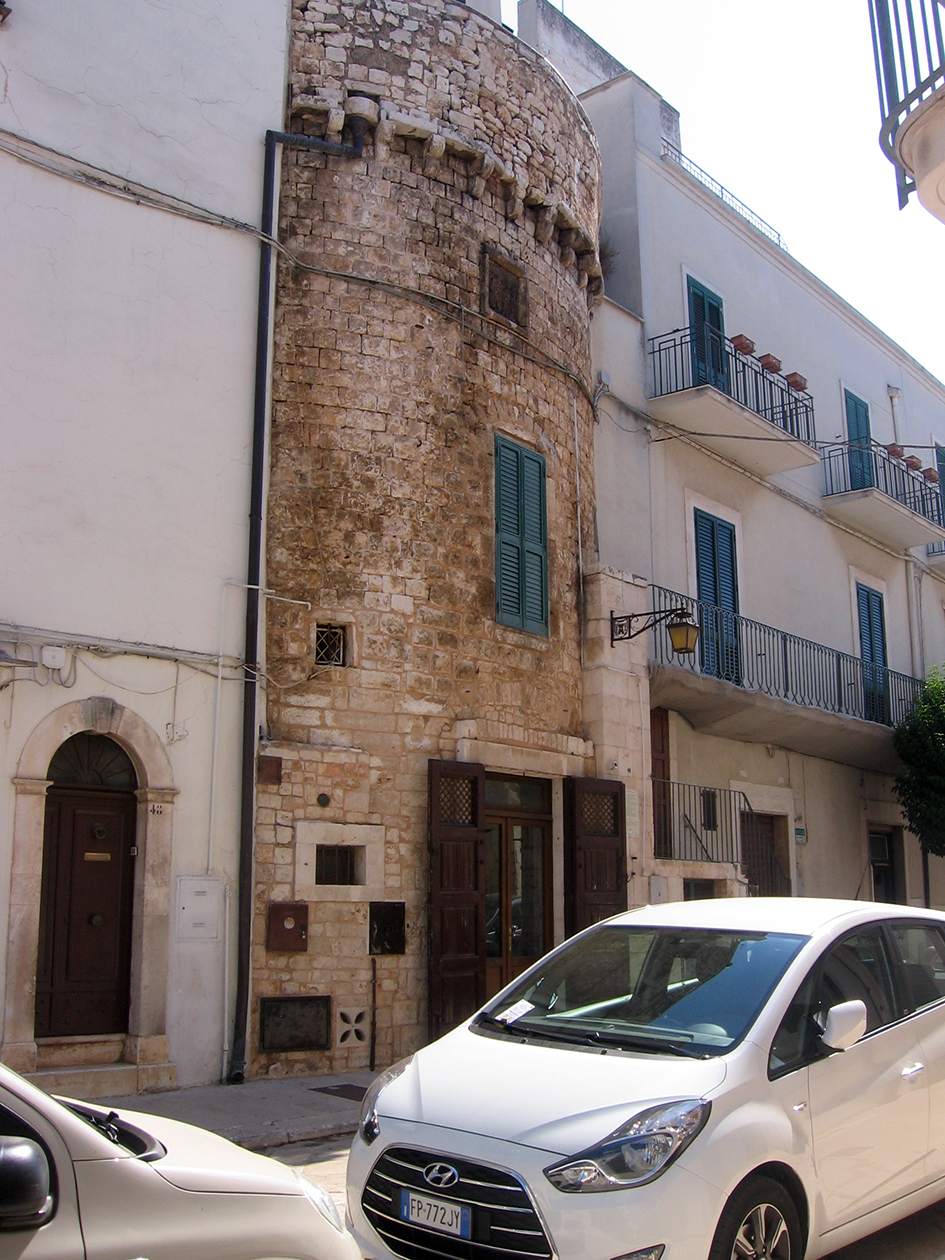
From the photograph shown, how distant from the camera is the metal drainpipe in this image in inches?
367

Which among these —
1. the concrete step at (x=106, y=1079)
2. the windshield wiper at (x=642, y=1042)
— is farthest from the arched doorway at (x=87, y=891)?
the windshield wiper at (x=642, y=1042)

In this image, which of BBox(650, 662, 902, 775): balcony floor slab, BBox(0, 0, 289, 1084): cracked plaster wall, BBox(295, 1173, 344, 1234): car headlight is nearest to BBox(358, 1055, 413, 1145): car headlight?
BBox(295, 1173, 344, 1234): car headlight

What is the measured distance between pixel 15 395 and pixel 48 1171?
7428 millimetres

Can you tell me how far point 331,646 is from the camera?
10570 mm

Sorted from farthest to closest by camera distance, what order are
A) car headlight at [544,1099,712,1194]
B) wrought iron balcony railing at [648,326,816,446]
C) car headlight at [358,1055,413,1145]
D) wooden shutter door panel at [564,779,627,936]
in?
wrought iron balcony railing at [648,326,816,446]
wooden shutter door panel at [564,779,627,936]
car headlight at [358,1055,413,1145]
car headlight at [544,1099,712,1194]

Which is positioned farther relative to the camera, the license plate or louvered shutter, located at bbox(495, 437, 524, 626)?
louvered shutter, located at bbox(495, 437, 524, 626)

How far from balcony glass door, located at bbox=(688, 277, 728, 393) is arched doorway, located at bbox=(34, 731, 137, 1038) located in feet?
30.3

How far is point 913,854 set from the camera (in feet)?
64.8

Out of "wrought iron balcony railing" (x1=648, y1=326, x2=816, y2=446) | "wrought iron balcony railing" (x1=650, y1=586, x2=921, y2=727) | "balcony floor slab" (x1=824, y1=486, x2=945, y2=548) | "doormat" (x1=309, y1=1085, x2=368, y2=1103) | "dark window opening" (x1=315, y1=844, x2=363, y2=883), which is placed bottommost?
"doormat" (x1=309, y1=1085, x2=368, y2=1103)

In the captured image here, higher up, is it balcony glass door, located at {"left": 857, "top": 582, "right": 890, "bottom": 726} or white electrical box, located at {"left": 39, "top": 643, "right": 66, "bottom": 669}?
balcony glass door, located at {"left": 857, "top": 582, "right": 890, "bottom": 726}

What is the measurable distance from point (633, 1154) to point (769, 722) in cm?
1223

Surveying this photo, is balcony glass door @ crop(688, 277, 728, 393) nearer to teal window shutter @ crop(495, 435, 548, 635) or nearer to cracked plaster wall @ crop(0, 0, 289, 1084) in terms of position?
teal window shutter @ crop(495, 435, 548, 635)

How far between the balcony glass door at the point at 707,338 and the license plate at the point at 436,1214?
485 inches

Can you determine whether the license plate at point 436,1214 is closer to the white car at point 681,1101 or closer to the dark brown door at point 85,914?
the white car at point 681,1101
